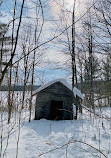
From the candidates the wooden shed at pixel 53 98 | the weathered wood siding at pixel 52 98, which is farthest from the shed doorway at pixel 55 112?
the weathered wood siding at pixel 52 98

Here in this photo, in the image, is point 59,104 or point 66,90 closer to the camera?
point 66,90

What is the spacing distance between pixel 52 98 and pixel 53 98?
68 millimetres

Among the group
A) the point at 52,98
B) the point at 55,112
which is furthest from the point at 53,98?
the point at 55,112

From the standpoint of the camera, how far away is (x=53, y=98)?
830cm

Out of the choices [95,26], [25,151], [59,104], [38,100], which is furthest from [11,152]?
[59,104]

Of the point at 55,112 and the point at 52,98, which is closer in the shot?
the point at 52,98

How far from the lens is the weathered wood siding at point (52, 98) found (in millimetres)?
8062

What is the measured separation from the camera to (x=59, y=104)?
9.56m

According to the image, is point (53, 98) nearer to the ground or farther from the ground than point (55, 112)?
farther from the ground

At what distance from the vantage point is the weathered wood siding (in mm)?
8062

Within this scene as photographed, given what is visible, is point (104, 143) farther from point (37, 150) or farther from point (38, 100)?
point (38, 100)

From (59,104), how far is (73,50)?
14.9 ft

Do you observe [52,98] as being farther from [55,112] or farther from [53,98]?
[55,112]

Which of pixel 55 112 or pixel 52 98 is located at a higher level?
pixel 52 98
